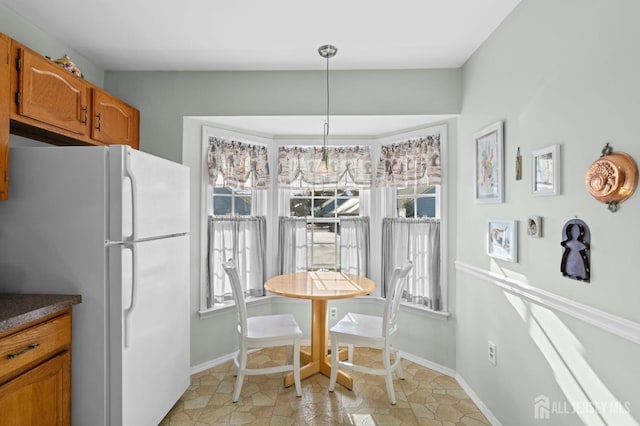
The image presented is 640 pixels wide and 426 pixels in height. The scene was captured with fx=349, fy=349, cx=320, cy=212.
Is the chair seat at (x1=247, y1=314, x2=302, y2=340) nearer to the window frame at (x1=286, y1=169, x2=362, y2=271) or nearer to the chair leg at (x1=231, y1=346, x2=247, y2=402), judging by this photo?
the chair leg at (x1=231, y1=346, x2=247, y2=402)

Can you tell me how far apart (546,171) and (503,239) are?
1.83 ft

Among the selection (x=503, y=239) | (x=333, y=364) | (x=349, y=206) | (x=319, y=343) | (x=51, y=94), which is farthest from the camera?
(x=349, y=206)

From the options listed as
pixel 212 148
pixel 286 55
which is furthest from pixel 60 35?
pixel 286 55

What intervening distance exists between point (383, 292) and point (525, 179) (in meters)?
1.89

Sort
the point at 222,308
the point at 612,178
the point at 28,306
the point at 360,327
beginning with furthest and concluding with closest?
the point at 222,308
the point at 360,327
the point at 28,306
the point at 612,178

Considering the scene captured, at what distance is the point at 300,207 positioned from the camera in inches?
146

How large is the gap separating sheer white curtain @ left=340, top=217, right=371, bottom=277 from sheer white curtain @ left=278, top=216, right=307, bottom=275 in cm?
40

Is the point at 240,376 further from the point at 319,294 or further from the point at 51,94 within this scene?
the point at 51,94

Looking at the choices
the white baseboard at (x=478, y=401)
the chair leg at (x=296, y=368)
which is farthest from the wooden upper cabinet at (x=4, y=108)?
the white baseboard at (x=478, y=401)

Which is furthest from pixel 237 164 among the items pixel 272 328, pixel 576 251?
pixel 576 251

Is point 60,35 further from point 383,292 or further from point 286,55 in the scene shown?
point 383,292

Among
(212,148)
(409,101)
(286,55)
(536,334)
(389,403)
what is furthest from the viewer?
(212,148)

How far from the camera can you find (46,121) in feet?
6.59

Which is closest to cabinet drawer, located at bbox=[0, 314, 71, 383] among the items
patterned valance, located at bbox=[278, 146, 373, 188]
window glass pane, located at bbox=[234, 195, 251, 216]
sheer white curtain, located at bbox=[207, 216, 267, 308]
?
sheer white curtain, located at bbox=[207, 216, 267, 308]
